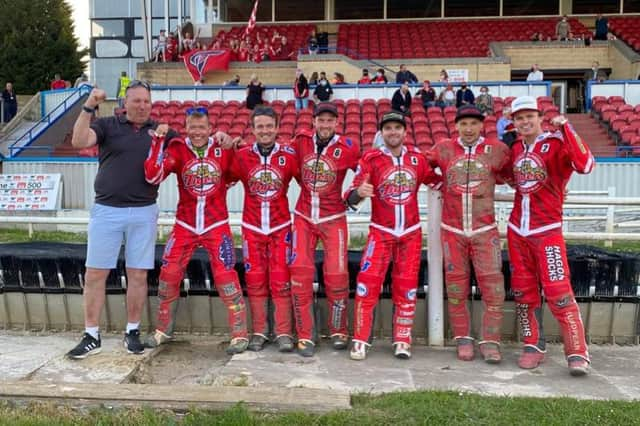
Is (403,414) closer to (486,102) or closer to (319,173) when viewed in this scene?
(319,173)

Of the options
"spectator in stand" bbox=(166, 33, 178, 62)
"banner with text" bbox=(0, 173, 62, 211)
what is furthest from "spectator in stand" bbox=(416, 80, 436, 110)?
"spectator in stand" bbox=(166, 33, 178, 62)

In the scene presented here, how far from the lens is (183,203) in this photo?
5.32 m

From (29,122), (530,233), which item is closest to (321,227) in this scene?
(530,233)

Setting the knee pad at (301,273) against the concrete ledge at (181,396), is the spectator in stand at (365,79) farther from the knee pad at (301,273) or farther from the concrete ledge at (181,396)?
the concrete ledge at (181,396)

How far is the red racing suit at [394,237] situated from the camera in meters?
5.08

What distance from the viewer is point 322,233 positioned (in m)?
5.26

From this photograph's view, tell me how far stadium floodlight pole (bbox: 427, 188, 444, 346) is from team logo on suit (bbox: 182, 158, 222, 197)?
1.76m

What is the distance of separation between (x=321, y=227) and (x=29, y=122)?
853 inches

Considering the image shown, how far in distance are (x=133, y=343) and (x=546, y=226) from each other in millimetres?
3301

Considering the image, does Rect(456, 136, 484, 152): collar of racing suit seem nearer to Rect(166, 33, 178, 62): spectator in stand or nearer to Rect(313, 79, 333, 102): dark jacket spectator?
Rect(313, 79, 333, 102): dark jacket spectator

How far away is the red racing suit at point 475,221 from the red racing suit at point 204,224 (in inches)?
68.5

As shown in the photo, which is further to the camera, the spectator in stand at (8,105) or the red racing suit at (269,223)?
the spectator in stand at (8,105)

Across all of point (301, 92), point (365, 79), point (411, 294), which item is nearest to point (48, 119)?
point (301, 92)

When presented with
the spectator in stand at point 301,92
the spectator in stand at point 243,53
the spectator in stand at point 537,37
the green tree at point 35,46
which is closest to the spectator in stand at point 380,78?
the spectator in stand at point 301,92
